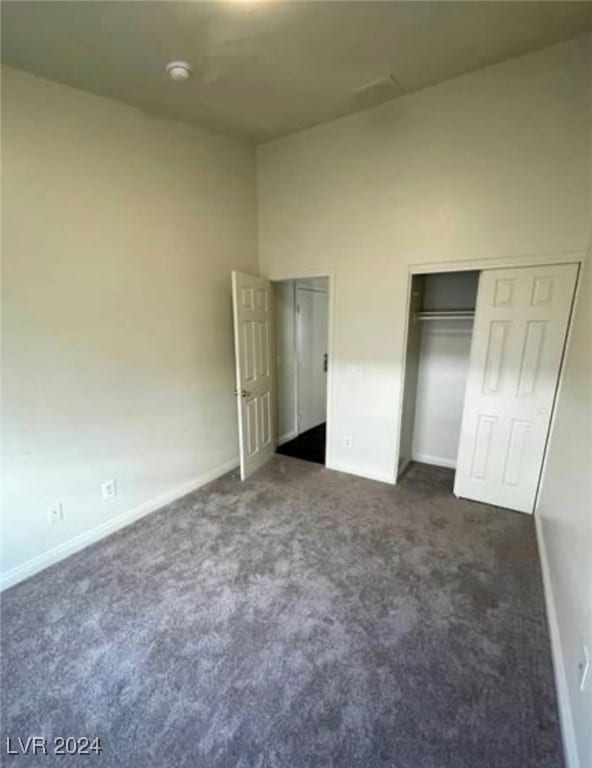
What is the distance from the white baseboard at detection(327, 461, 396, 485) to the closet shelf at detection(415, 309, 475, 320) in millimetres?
1593

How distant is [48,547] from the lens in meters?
2.37

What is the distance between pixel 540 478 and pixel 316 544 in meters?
1.85

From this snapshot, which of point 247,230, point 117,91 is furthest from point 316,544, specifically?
point 117,91

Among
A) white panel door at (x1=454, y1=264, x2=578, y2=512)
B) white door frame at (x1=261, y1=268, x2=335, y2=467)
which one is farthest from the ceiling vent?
white panel door at (x1=454, y1=264, x2=578, y2=512)

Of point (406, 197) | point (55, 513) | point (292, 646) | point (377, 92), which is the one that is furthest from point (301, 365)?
point (292, 646)

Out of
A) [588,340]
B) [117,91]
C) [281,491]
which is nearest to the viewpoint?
[588,340]

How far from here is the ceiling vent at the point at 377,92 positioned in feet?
8.18

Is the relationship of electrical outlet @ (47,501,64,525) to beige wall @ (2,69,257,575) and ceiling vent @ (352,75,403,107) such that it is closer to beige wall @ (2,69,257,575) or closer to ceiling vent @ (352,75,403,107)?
beige wall @ (2,69,257,575)

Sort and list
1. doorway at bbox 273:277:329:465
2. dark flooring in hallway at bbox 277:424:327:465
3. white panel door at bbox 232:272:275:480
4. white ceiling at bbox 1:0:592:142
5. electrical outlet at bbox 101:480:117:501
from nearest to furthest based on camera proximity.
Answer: white ceiling at bbox 1:0:592:142
electrical outlet at bbox 101:480:117:501
white panel door at bbox 232:272:275:480
dark flooring in hallway at bbox 277:424:327:465
doorway at bbox 273:277:329:465

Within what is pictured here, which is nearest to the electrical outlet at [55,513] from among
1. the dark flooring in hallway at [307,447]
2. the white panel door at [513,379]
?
the dark flooring in hallway at [307,447]

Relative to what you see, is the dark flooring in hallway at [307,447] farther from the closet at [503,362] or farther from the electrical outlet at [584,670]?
the electrical outlet at [584,670]

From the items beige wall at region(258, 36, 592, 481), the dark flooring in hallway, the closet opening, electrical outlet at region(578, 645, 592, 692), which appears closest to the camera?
electrical outlet at region(578, 645, 592, 692)

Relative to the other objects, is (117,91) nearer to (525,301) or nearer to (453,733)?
(525,301)

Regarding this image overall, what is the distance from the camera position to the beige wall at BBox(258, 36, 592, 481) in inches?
92.0
